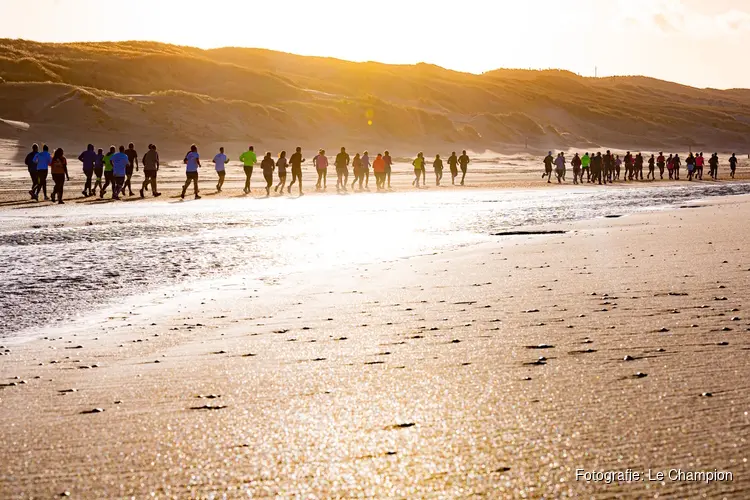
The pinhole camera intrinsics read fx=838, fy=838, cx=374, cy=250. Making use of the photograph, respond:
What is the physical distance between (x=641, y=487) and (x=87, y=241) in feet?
43.9

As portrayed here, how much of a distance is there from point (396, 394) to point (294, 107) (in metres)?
81.7

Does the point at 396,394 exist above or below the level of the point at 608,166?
below

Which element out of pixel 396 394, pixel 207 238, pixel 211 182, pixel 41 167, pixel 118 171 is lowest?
pixel 207 238

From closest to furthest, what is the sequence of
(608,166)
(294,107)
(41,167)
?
(41,167) → (608,166) → (294,107)

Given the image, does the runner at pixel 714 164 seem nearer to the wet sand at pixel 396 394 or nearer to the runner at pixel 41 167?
the runner at pixel 41 167

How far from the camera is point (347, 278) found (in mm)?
9891

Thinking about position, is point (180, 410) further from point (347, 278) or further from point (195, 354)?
point (347, 278)

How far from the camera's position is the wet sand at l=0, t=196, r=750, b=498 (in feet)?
10.2

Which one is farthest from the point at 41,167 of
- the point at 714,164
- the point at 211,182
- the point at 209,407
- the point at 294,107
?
the point at 294,107

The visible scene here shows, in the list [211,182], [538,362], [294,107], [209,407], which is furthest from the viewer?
[294,107]

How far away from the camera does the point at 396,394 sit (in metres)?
4.27

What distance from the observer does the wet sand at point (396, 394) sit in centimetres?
312

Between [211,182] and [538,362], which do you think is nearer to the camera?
[538,362]

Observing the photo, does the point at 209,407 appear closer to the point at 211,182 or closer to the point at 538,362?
the point at 538,362
